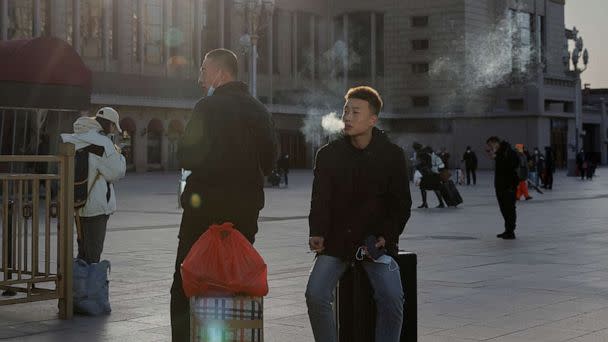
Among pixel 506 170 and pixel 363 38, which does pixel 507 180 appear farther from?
pixel 363 38

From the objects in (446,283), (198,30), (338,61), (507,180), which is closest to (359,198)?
(446,283)

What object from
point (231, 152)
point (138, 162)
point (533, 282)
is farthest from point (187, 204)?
point (138, 162)

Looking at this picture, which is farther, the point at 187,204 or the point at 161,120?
the point at 161,120

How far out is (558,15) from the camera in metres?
92.1

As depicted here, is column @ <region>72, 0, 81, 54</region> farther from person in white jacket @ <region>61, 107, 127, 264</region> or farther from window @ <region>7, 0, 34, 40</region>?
person in white jacket @ <region>61, 107, 127, 264</region>

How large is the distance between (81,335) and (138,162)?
2134 inches

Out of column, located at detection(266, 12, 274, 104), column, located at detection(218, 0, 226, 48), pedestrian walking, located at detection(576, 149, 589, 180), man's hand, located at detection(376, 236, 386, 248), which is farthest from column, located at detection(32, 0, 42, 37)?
man's hand, located at detection(376, 236, 386, 248)

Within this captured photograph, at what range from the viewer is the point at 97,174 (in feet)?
27.0

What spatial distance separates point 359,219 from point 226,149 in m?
0.88

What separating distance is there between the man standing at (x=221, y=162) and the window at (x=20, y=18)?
5336cm

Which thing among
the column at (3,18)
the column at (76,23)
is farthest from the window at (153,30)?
the column at (3,18)

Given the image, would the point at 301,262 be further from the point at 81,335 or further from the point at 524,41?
the point at 524,41

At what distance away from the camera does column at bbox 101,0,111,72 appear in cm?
6109

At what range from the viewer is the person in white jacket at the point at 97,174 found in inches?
321
